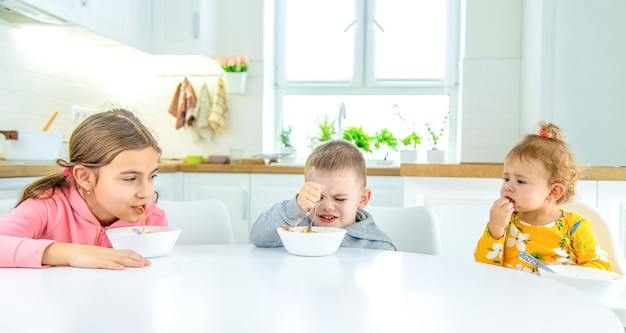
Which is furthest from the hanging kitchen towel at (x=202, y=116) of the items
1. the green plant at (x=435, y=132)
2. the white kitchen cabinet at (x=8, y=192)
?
the white kitchen cabinet at (x=8, y=192)

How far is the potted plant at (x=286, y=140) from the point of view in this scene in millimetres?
3873

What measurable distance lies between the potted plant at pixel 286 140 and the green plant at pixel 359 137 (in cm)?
37

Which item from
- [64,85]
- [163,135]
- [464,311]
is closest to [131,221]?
[464,311]

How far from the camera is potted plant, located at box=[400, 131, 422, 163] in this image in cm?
363

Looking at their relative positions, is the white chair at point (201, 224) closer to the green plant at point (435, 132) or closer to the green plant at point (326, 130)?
the green plant at point (326, 130)

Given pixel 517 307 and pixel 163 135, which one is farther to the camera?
pixel 163 135

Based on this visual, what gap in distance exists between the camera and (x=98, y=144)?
1.35 meters

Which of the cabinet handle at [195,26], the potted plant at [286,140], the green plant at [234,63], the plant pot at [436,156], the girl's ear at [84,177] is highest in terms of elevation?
the cabinet handle at [195,26]

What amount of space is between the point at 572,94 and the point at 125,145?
280 centimetres

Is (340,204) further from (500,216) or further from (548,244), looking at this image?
(548,244)

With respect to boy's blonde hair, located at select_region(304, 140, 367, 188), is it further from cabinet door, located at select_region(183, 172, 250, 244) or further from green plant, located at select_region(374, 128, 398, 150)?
green plant, located at select_region(374, 128, 398, 150)

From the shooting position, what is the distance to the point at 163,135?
13.0 feet

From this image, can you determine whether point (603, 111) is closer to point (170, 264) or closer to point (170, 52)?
point (170, 52)

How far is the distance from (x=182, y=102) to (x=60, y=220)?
2548 millimetres
